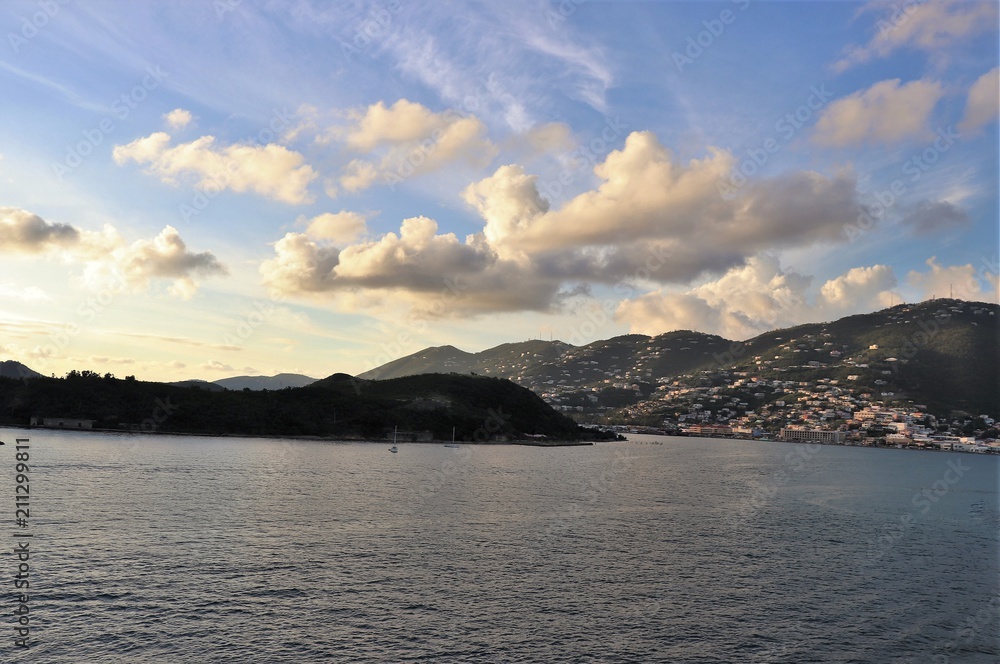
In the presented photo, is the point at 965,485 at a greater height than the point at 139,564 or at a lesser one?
lesser

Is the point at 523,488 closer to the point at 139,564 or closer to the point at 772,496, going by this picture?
the point at 772,496

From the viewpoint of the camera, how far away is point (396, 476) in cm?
12444

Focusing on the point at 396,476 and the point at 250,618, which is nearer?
the point at 250,618

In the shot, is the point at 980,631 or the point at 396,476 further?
the point at 396,476

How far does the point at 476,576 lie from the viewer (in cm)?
4997

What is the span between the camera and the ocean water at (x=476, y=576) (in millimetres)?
36125

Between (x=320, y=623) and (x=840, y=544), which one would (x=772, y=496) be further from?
(x=320, y=623)

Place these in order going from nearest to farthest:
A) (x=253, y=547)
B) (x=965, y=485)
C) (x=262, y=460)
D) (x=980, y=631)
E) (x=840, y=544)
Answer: (x=980, y=631) < (x=253, y=547) < (x=840, y=544) < (x=262, y=460) < (x=965, y=485)

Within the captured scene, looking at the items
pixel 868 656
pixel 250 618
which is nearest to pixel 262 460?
pixel 250 618

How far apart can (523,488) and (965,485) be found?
450ft

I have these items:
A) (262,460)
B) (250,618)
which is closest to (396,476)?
(262,460)

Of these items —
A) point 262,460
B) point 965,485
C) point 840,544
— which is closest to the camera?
point 840,544

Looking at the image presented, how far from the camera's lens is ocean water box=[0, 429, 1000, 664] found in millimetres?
36125

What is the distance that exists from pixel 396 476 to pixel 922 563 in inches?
3653
